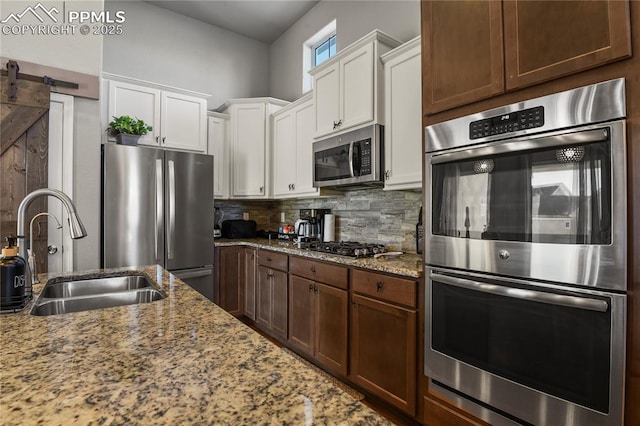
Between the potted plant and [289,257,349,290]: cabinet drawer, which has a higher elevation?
the potted plant

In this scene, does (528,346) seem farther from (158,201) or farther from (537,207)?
(158,201)

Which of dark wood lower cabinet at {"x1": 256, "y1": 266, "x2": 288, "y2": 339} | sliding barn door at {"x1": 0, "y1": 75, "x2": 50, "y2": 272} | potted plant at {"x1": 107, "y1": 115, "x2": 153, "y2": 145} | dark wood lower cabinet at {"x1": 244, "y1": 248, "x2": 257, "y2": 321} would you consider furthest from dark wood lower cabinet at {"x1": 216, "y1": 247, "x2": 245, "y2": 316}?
sliding barn door at {"x1": 0, "y1": 75, "x2": 50, "y2": 272}

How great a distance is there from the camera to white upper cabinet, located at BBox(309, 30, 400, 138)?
2.50m

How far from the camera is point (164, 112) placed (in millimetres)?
3611

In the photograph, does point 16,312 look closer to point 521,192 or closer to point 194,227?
point 521,192

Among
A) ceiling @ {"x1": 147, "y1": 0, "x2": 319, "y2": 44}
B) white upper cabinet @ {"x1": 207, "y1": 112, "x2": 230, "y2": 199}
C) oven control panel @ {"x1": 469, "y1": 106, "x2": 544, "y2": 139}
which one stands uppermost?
ceiling @ {"x1": 147, "y1": 0, "x2": 319, "y2": 44}

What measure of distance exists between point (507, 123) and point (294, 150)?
241cm

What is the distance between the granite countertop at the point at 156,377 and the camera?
52 cm

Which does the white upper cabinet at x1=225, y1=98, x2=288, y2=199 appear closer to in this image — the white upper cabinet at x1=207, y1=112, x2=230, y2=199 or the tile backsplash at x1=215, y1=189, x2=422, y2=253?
the white upper cabinet at x1=207, y1=112, x2=230, y2=199

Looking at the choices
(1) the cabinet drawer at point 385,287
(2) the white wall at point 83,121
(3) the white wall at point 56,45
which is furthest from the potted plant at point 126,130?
(1) the cabinet drawer at point 385,287

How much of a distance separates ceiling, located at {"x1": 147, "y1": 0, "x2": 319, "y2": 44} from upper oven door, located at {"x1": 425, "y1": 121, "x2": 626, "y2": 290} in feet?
10.9

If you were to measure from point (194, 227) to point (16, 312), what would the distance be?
2.30 meters

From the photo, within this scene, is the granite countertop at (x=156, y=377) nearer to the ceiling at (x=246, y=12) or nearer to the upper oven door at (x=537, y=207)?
the upper oven door at (x=537, y=207)

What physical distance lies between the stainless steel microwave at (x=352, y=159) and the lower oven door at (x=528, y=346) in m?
1.05
